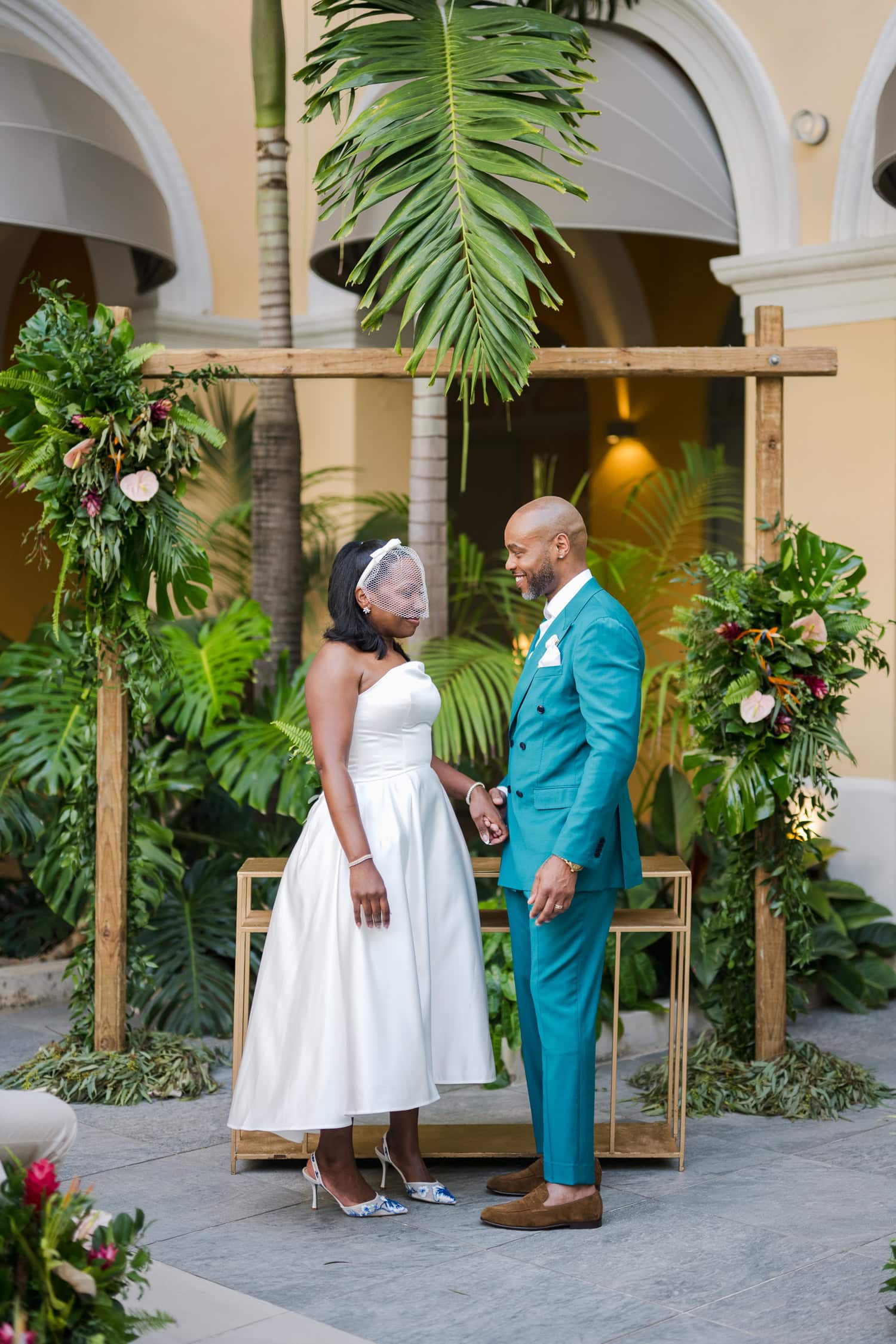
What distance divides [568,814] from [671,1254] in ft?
3.63

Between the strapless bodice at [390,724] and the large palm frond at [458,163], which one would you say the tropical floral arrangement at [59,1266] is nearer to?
the strapless bodice at [390,724]

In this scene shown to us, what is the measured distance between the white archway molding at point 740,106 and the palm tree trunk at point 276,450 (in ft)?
6.36

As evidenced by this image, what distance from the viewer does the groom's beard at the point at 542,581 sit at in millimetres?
3896

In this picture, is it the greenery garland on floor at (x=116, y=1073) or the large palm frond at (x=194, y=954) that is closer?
the greenery garland on floor at (x=116, y=1073)

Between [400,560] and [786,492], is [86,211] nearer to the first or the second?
[786,492]

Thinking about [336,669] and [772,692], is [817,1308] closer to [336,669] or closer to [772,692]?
[336,669]

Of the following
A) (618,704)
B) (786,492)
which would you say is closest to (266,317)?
(786,492)

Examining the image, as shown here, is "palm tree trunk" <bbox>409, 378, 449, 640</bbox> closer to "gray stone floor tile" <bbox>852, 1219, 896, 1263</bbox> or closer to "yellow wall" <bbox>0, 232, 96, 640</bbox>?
"gray stone floor tile" <bbox>852, 1219, 896, 1263</bbox>

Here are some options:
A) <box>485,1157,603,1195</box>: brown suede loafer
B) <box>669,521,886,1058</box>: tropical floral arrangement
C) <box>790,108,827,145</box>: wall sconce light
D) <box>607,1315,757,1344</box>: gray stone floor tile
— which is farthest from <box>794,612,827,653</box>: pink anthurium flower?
<box>790,108,827,145</box>: wall sconce light

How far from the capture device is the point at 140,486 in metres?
4.77

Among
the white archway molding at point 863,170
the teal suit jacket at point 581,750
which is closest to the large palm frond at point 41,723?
the teal suit jacket at point 581,750

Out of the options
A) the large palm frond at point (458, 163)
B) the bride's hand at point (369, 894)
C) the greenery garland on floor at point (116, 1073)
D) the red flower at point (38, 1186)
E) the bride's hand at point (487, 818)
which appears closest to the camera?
the red flower at point (38, 1186)

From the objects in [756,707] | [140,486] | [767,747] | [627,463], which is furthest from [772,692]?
[627,463]

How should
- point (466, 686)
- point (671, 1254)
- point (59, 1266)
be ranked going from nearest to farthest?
point (59, 1266)
point (671, 1254)
point (466, 686)
